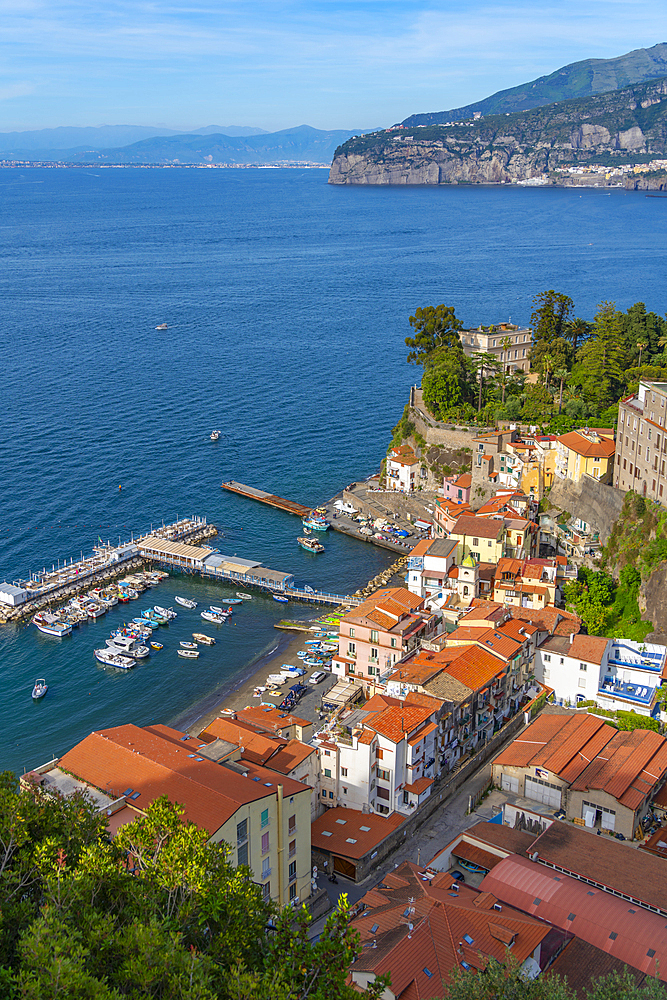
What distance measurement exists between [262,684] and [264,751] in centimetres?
1259

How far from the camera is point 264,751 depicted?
2825 cm

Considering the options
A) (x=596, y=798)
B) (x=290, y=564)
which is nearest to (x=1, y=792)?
(x=596, y=798)

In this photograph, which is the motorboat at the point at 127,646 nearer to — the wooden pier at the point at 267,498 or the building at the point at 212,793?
the building at the point at 212,793

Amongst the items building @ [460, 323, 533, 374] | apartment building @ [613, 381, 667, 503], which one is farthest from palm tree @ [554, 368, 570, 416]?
apartment building @ [613, 381, 667, 503]

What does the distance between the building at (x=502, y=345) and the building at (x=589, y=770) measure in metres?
39.5

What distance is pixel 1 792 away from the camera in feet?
57.2

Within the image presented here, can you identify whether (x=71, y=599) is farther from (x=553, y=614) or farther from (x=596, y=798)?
(x=596, y=798)

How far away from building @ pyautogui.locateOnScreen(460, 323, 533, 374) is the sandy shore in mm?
31837

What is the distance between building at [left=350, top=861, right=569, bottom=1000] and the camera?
2027cm

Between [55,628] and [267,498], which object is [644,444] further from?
[55,628]

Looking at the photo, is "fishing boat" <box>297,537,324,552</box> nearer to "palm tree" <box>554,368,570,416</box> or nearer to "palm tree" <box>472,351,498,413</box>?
"palm tree" <box>472,351,498,413</box>

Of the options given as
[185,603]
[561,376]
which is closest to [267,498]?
[185,603]

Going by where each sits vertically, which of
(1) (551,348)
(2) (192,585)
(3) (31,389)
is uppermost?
(1) (551,348)

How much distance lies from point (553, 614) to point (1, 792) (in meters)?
28.8
